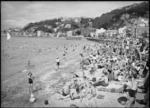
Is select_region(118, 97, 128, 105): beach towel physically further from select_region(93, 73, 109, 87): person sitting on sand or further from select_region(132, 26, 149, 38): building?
select_region(132, 26, 149, 38): building

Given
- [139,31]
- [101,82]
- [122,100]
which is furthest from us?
[139,31]

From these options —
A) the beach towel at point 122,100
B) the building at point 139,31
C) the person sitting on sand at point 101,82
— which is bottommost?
the beach towel at point 122,100

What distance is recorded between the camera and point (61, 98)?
9.76 meters

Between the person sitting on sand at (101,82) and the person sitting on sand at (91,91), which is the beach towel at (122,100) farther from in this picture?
the person sitting on sand at (101,82)

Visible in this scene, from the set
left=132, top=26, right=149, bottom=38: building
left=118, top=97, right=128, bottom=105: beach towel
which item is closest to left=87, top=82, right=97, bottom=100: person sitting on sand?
left=118, top=97, right=128, bottom=105: beach towel

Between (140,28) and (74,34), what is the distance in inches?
5058

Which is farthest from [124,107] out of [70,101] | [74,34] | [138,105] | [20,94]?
[74,34]

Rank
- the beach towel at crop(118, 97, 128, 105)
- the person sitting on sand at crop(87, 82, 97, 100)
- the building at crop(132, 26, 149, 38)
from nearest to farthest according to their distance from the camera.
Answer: the beach towel at crop(118, 97, 128, 105)
the person sitting on sand at crop(87, 82, 97, 100)
the building at crop(132, 26, 149, 38)

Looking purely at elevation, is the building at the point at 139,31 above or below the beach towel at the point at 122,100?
above

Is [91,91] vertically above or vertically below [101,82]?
below

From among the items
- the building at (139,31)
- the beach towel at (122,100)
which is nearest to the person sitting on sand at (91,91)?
the beach towel at (122,100)

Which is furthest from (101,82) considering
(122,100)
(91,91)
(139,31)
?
(139,31)

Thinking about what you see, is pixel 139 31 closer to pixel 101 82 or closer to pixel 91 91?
pixel 101 82

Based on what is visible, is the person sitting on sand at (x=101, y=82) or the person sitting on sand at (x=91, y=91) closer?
the person sitting on sand at (x=91, y=91)
